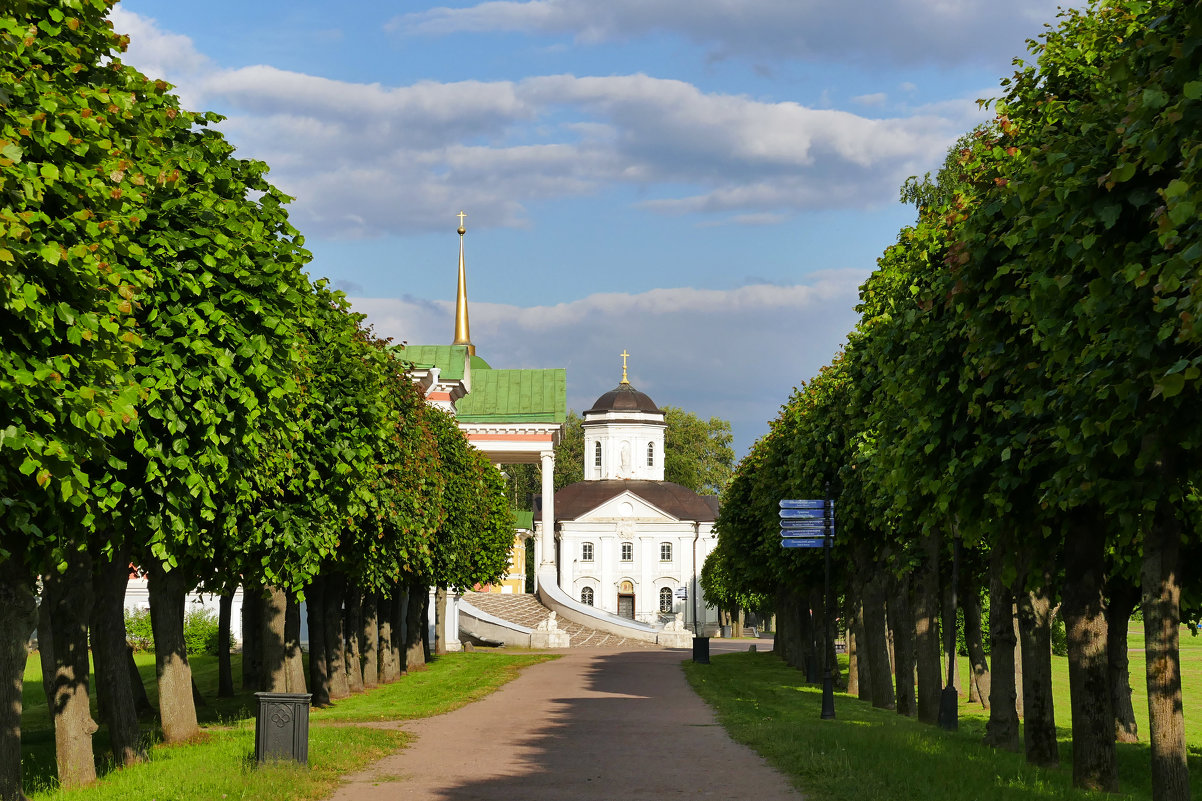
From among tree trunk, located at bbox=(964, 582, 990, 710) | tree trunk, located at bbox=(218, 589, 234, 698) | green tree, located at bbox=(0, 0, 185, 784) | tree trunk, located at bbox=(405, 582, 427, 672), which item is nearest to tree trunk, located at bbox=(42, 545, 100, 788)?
green tree, located at bbox=(0, 0, 185, 784)

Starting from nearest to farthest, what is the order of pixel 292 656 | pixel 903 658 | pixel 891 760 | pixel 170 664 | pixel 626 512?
1. pixel 891 760
2. pixel 170 664
3. pixel 292 656
4. pixel 903 658
5. pixel 626 512

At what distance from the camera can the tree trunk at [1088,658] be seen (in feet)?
45.9

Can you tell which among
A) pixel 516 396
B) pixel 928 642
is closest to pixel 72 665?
pixel 928 642

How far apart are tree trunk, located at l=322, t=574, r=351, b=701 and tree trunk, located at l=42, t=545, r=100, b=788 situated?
13.2 metres

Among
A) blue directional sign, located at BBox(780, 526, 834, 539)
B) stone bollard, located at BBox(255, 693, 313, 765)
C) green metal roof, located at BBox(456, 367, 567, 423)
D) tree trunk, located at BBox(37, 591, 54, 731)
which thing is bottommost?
stone bollard, located at BBox(255, 693, 313, 765)

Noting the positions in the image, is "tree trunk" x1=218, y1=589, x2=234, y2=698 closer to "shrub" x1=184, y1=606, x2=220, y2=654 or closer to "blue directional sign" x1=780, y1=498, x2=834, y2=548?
"blue directional sign" x1=780, y1=498, x2=834, y2=548

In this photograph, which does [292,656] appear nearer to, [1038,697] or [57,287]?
[1038,697]

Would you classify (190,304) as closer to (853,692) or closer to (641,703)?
(641,703)

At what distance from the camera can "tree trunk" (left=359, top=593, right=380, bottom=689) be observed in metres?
36.2

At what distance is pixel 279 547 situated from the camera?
19594mm

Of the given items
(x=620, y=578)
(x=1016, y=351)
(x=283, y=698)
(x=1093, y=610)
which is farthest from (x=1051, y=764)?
(x=620, y=578)

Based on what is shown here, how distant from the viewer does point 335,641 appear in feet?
101

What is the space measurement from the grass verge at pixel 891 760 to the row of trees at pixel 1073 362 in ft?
3.00

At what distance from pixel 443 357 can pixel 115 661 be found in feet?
231
